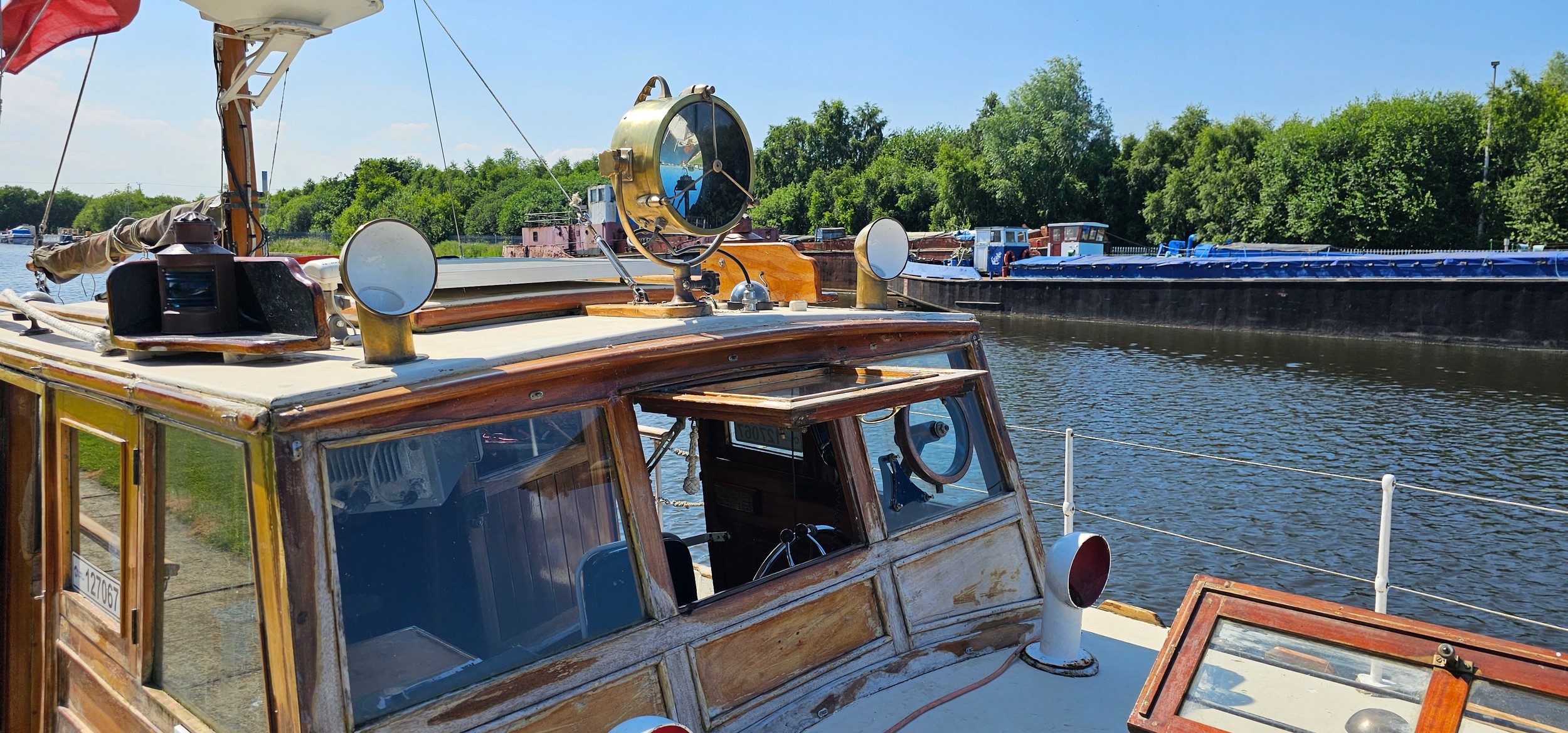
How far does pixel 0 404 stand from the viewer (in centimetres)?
454

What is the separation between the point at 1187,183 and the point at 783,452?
5714 centimetres

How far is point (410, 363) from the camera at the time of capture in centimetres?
311

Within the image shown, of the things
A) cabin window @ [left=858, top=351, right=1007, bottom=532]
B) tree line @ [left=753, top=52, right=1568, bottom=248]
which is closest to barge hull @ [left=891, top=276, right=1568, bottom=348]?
tree line @ [left=753, top=52, right=1568, bottom=248]

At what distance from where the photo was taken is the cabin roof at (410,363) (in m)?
2.84

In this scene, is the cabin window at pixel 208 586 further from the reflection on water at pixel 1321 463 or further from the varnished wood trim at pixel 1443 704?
the reflection on water at pixel 1321 463

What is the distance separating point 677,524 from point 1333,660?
8.54 meters

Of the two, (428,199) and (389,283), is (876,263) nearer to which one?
(389,283)

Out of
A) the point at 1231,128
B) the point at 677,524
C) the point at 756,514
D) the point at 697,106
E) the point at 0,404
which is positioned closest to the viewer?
the point at 697,106

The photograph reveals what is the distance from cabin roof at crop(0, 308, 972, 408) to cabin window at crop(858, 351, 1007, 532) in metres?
0.40

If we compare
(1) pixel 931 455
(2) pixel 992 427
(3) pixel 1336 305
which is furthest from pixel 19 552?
(3) pixel 1336 305

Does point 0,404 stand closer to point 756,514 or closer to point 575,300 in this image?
point 575,300

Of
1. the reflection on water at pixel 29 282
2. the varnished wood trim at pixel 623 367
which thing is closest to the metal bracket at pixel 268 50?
the reflection on water at pixel 29 282

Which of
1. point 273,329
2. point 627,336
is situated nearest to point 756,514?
point 627,336

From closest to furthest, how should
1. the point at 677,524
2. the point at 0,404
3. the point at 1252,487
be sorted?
1. the point at 0,404
2. the point at 677,524
3. the point at 1252,487
